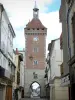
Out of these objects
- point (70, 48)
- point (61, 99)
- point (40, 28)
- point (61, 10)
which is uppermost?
point (40, 28)

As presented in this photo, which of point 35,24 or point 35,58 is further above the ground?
point 35,24

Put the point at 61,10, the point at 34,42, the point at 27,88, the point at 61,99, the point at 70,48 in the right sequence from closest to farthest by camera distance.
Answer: the point at 70,48
the point at 61,10
the point at 61,99
the point at 27,88
the point at 34,42

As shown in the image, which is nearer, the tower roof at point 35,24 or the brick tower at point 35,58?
the brick tower at point 35,58

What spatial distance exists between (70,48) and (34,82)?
6859cm

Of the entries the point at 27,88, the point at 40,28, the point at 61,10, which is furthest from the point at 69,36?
the point at 40,28

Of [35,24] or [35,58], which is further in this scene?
[35,24]

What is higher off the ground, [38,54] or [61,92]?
[38,54]

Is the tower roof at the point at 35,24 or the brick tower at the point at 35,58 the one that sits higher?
the tower roof at the point at 35,24

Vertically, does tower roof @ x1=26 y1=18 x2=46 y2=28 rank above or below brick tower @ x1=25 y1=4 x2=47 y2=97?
above

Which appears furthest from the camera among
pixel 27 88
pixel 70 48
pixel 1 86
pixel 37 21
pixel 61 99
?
pixel 37 21

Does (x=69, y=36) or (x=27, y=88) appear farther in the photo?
(x=27, y=88)

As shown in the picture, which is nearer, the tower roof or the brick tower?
the brick tower

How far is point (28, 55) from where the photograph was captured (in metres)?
83.6

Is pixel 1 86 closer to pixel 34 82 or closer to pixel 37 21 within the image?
pixel 34 82
